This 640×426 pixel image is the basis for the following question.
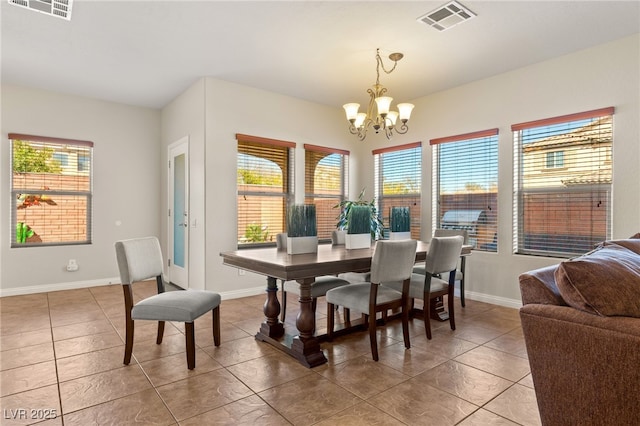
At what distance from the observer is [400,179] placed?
5.41 meters

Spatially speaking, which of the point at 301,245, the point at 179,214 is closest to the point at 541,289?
the point at 301,245

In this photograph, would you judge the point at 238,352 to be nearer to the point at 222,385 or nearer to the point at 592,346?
the point at 222,385

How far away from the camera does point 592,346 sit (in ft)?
4.38

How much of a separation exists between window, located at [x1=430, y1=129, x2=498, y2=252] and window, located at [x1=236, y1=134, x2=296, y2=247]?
207 centimetres

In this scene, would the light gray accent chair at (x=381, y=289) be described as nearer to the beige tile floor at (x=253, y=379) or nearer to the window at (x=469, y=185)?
the beige tile floor at (x=253, y=379)

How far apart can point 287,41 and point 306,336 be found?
2.68 metres

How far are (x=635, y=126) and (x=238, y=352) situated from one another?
4043 millimetres

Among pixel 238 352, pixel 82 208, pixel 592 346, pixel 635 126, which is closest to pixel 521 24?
pixel 635 126

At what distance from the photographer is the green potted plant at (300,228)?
289 cm

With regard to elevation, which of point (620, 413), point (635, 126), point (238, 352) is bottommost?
point (238, 352)

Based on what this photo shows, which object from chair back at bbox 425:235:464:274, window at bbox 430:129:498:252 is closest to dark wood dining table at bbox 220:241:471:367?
chair back at bbox 425:235:464:274

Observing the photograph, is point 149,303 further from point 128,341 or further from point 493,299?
point 493,299

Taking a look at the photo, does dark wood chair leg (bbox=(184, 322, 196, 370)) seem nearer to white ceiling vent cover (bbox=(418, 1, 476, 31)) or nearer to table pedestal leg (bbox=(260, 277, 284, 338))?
table pedestal leg (bbox=(260, 277, 284, 338))

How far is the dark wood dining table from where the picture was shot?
241 cm
